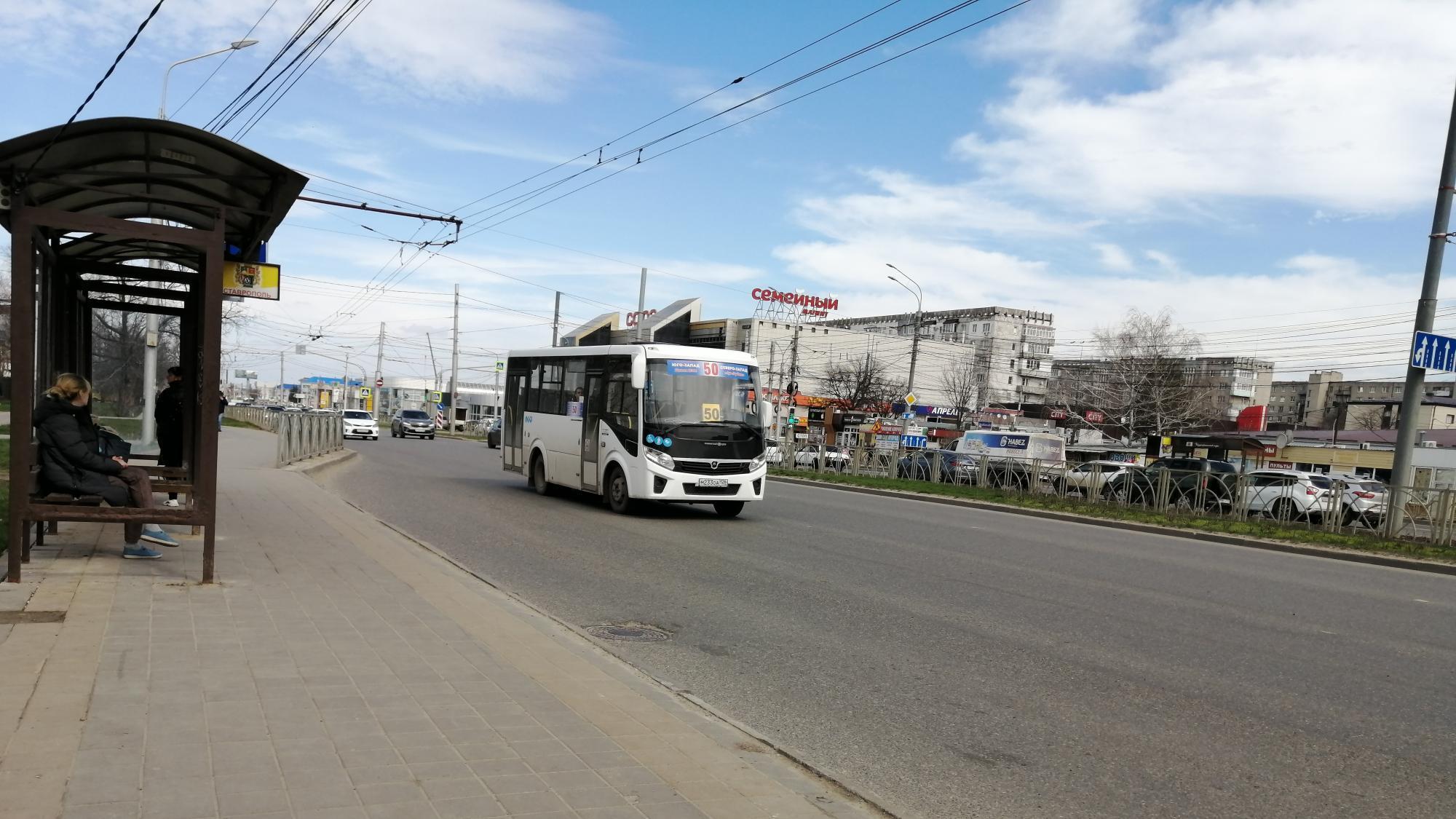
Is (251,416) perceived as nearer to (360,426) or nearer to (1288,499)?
(360,426)

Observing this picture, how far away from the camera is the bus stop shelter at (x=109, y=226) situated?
707cm

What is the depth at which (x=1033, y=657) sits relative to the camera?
7391mm

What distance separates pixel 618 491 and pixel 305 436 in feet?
43.5

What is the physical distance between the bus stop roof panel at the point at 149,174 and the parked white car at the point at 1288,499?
1884cm

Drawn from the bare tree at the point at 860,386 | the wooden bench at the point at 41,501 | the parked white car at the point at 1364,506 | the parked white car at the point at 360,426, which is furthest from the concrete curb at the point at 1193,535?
the bare tree at the point at 860,386

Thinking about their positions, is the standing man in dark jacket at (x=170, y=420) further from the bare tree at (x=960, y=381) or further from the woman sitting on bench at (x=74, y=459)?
the bare tree at (x=960, y=381)

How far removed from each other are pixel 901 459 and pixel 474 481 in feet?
47.7

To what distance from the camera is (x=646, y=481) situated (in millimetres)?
15812

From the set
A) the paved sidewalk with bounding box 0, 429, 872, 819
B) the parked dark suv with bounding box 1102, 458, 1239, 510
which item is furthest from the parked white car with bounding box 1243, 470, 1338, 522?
the paved sidewalk with bounding box 0, 429, 872, 819

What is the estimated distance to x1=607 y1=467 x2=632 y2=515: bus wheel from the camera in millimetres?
16500

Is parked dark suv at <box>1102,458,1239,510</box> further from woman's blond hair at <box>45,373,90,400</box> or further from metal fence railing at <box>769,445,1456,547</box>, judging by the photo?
woman's blond hair at <box>45,373,90,400</box>

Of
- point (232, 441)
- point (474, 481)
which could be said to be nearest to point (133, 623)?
point (474, 481)

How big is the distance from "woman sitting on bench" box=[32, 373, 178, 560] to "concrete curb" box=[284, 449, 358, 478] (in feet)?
46.2

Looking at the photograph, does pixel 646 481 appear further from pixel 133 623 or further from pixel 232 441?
pixel 232 441
